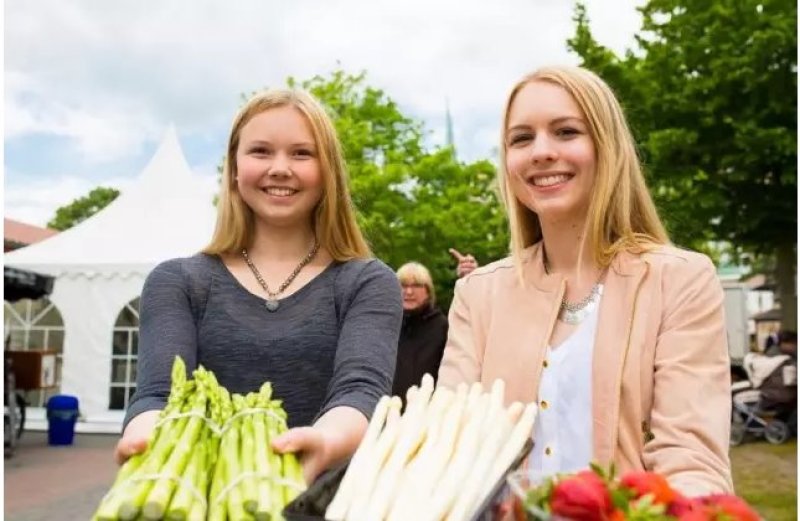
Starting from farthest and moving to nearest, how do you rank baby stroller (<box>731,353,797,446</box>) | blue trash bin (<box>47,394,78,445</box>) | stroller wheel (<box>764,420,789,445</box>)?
1. blue trash bin (<box>47,394,78,445</box>)
2. baby stroller (<box>731,353,797,446</box>)
3. stroller wheel (<box>764,420,789,445</box>)

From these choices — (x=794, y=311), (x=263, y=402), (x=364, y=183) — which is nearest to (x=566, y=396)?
(x=263, y=402)

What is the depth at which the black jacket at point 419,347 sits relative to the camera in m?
7.27

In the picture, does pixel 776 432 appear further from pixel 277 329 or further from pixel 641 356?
pixel 277 329

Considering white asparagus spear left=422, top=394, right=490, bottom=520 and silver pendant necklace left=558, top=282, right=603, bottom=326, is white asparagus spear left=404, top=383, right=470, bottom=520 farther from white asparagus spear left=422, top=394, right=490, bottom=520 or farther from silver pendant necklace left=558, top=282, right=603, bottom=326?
silver pendant necklace left=558, top=282, right=603, bottom=326

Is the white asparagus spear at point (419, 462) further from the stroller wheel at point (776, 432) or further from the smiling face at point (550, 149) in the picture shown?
the stroller wheel at point (776, 432)

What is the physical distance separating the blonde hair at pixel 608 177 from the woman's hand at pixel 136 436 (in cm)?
98

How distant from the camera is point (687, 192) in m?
18.7

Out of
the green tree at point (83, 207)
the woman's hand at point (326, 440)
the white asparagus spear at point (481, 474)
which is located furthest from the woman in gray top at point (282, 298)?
the green tree at point (83, 207)

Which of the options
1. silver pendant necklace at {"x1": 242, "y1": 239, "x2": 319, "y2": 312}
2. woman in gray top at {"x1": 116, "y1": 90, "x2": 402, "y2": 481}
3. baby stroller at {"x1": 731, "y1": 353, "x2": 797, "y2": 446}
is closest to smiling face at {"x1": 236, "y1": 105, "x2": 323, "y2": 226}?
woman in gray top at {"x1": 116, "y1": 90, "x2": 402, "y2": 481}

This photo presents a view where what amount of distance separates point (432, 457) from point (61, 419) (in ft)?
48.9

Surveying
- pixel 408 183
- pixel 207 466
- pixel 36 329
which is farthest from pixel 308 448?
pixel 408 183

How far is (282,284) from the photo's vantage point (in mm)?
2154

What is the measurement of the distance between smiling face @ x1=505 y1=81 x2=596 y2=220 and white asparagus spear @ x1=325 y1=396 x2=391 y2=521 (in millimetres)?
717

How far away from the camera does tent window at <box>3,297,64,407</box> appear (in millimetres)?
16984
